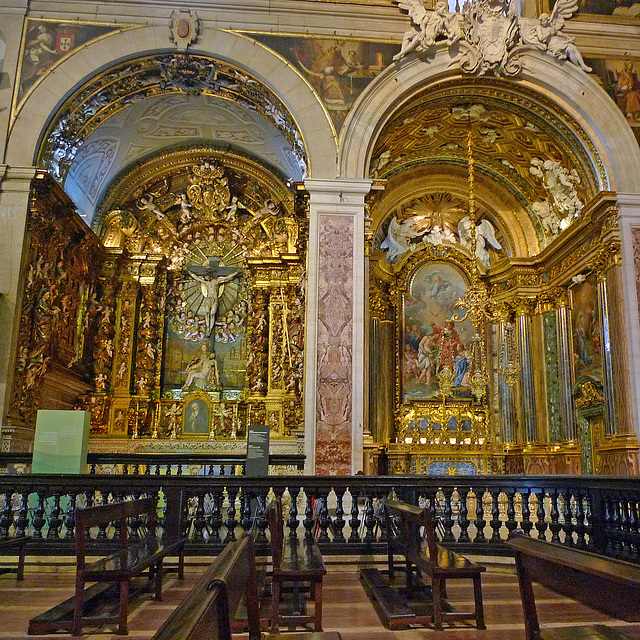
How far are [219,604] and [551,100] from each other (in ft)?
43.0

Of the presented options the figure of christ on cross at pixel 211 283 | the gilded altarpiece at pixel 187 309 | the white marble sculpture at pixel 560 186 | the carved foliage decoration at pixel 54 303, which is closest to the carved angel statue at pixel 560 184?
the white marble sculpture at pixel 560 186

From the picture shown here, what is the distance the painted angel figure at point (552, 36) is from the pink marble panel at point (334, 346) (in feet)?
17.3

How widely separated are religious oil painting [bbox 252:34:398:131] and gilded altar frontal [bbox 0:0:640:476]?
0.05 m

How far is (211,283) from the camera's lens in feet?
57.0

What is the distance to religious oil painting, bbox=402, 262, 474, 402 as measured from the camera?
54.7ft

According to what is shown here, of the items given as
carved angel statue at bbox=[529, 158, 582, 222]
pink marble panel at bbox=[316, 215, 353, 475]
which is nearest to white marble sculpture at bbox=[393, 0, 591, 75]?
carved angel statue at bbox=[529, 158, 582, 222]

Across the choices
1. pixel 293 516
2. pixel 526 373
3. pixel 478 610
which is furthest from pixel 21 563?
pixel 526 373

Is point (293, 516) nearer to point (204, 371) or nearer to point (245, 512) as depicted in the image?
point (245, 512)

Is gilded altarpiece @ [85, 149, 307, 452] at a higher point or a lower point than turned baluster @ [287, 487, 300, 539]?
higher

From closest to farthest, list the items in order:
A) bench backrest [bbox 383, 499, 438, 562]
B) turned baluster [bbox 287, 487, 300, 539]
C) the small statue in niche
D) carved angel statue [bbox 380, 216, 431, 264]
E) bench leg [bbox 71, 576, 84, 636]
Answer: bench leg [bbox 71, 576, 84, 636], bench backrest [bbox 383, 499, 438, 562], turned baluster [bbox 287, 487, 300, 539], the small statue in niche, carved angel statue [bbox 380, 216, 431, 264]

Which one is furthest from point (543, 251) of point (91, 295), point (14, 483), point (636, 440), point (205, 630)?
point (205, 630)

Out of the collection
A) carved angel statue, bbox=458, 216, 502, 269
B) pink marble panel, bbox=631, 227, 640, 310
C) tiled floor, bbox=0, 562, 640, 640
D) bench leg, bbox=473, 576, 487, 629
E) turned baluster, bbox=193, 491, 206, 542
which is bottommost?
tiled floor, bbox=0, 562, 640, 640

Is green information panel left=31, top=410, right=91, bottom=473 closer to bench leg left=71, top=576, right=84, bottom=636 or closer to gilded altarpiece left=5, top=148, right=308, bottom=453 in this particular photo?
bench leg left=71, top=576, right=84, bottom=636

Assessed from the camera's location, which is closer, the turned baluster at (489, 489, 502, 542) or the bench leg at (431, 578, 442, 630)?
the bench leg at (431, 578, 442, 630)
